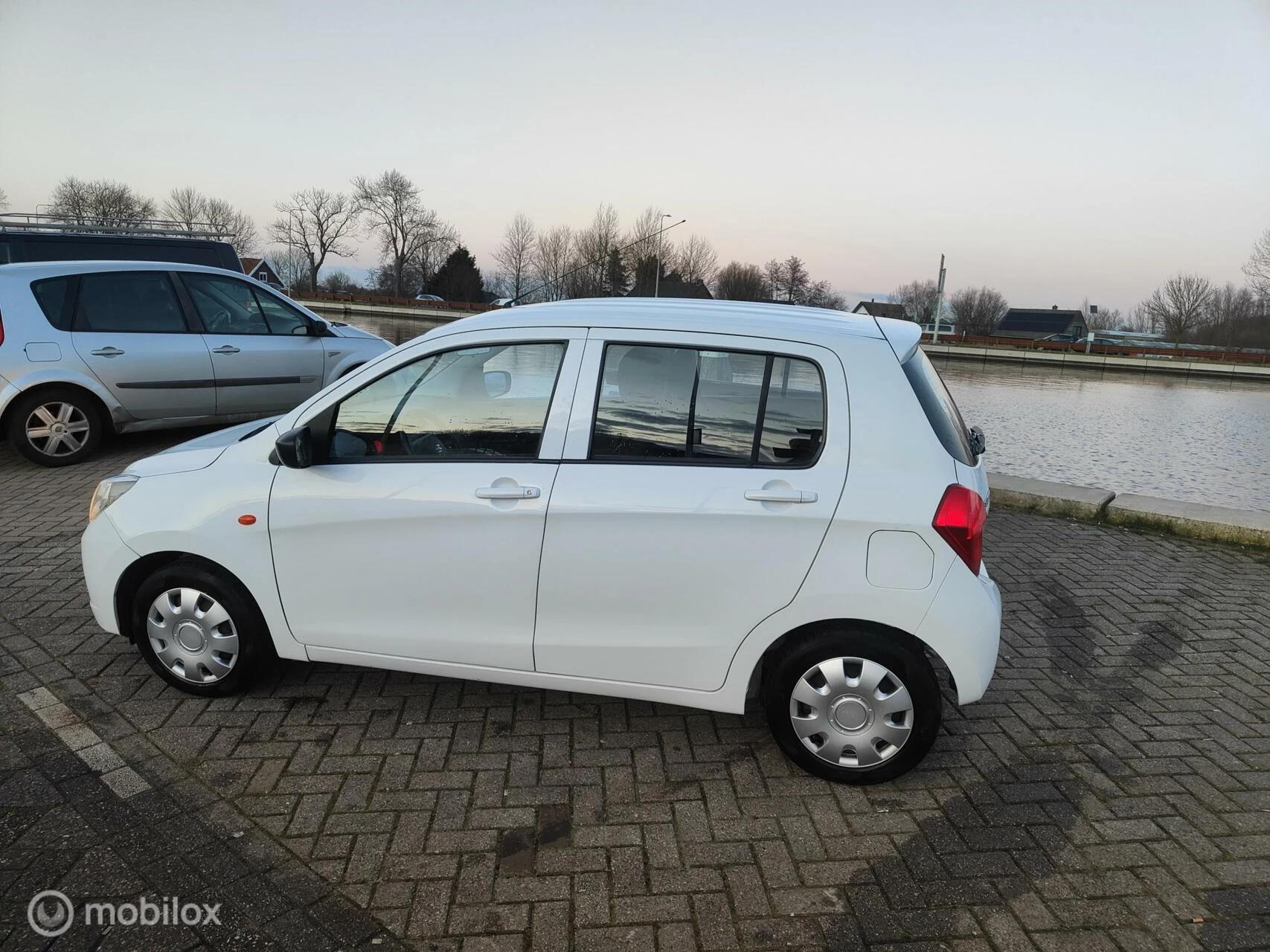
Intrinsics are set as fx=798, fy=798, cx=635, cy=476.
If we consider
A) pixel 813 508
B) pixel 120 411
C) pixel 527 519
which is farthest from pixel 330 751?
pixel 120 411

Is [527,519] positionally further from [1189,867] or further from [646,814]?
[1189,867]

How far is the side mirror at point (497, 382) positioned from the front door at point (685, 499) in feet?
1.04

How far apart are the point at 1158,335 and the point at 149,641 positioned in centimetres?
9222

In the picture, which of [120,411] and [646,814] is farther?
[120,411]

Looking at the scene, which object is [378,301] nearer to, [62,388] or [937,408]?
[62,388]

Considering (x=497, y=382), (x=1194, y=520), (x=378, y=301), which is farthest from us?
(x=378, y=301)

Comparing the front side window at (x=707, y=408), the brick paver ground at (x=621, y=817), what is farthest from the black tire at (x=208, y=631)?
the front side window at (x=707, y=408)

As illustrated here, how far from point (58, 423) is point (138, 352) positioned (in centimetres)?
93

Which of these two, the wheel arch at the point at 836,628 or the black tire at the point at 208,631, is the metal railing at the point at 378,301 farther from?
the wheel arch at the point at 836,628

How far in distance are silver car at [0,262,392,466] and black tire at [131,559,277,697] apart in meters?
5.03

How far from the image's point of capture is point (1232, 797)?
10.2 ft

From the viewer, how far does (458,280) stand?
73875 millimetres

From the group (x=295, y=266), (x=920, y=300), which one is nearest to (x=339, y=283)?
(x=295, y=266)

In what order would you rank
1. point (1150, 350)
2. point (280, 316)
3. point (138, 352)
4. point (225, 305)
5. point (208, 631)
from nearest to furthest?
point (208, 631)
point (138, 352)
point (225, 305)
point (280, 316)
point (1150, 350)
